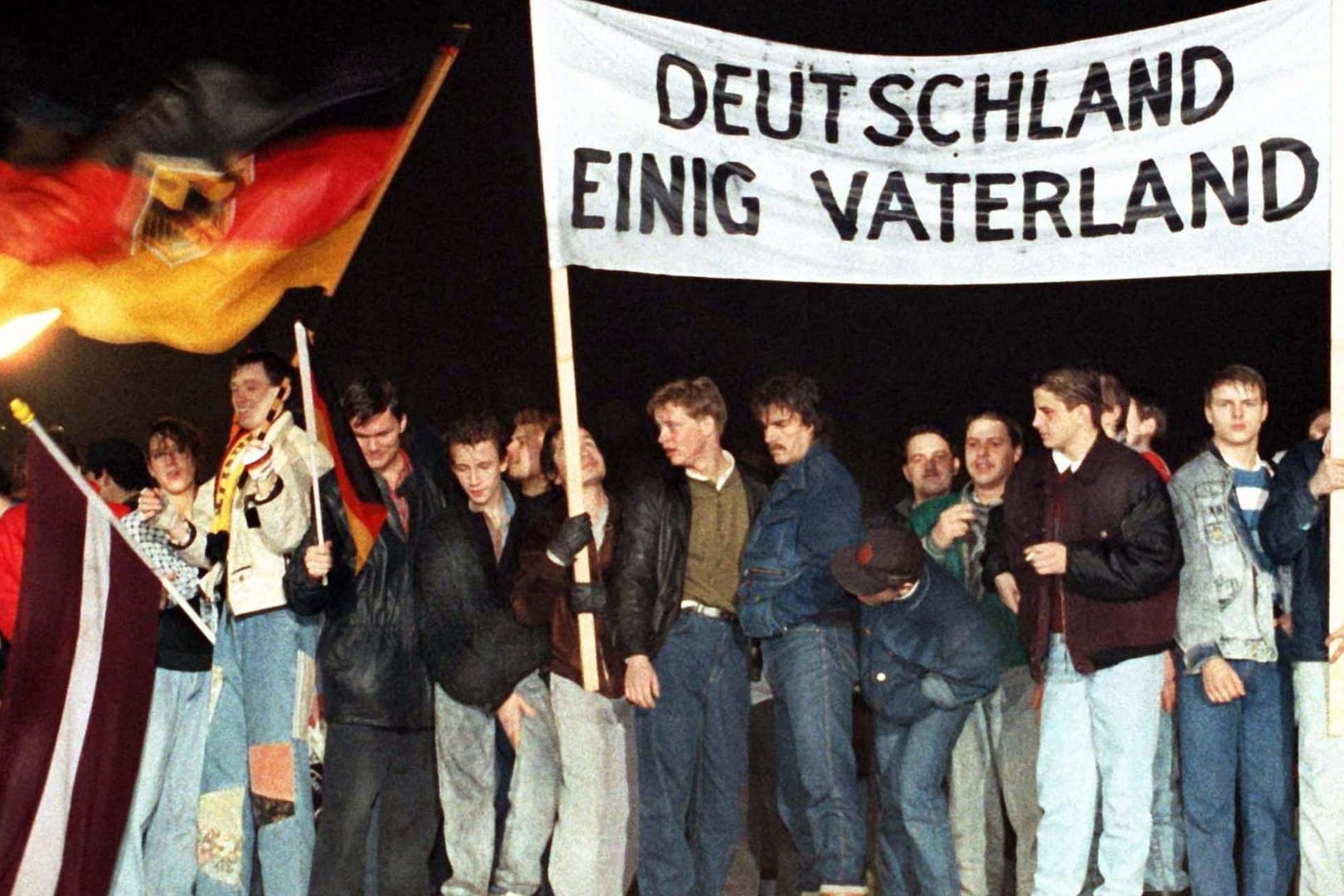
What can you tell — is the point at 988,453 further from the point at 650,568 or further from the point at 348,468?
the point at 348,468

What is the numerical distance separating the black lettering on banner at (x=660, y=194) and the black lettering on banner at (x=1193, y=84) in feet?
5.48

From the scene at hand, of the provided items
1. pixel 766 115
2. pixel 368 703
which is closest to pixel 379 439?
pixel 368 703

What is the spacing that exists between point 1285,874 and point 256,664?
3516 millimetres

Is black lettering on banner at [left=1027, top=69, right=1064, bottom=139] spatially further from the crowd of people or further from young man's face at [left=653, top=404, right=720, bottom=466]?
young man's face at [left=653, top=404, right=720, bottom=466]

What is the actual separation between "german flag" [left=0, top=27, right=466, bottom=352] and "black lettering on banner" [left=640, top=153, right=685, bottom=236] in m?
0.75

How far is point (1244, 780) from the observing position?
23.7 feet

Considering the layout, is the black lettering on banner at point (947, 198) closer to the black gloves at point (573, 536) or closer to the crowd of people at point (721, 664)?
the crowd of people at point (721, 664)

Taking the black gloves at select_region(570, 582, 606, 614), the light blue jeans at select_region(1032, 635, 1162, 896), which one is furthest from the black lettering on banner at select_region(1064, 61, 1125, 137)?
the black gloves at select_region(570, 582, 606, 614)

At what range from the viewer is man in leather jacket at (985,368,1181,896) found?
23.0ft

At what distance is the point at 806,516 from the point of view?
7387 millimetres

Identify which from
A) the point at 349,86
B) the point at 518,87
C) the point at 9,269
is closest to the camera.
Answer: the point at 9,269

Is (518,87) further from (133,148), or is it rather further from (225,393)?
(133,148)

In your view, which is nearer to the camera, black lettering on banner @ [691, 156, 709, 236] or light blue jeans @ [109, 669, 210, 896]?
black lettering on banner @ [691, 156, 709, 236]

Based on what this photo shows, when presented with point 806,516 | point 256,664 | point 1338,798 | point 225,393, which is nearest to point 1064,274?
Result: point 806,516
